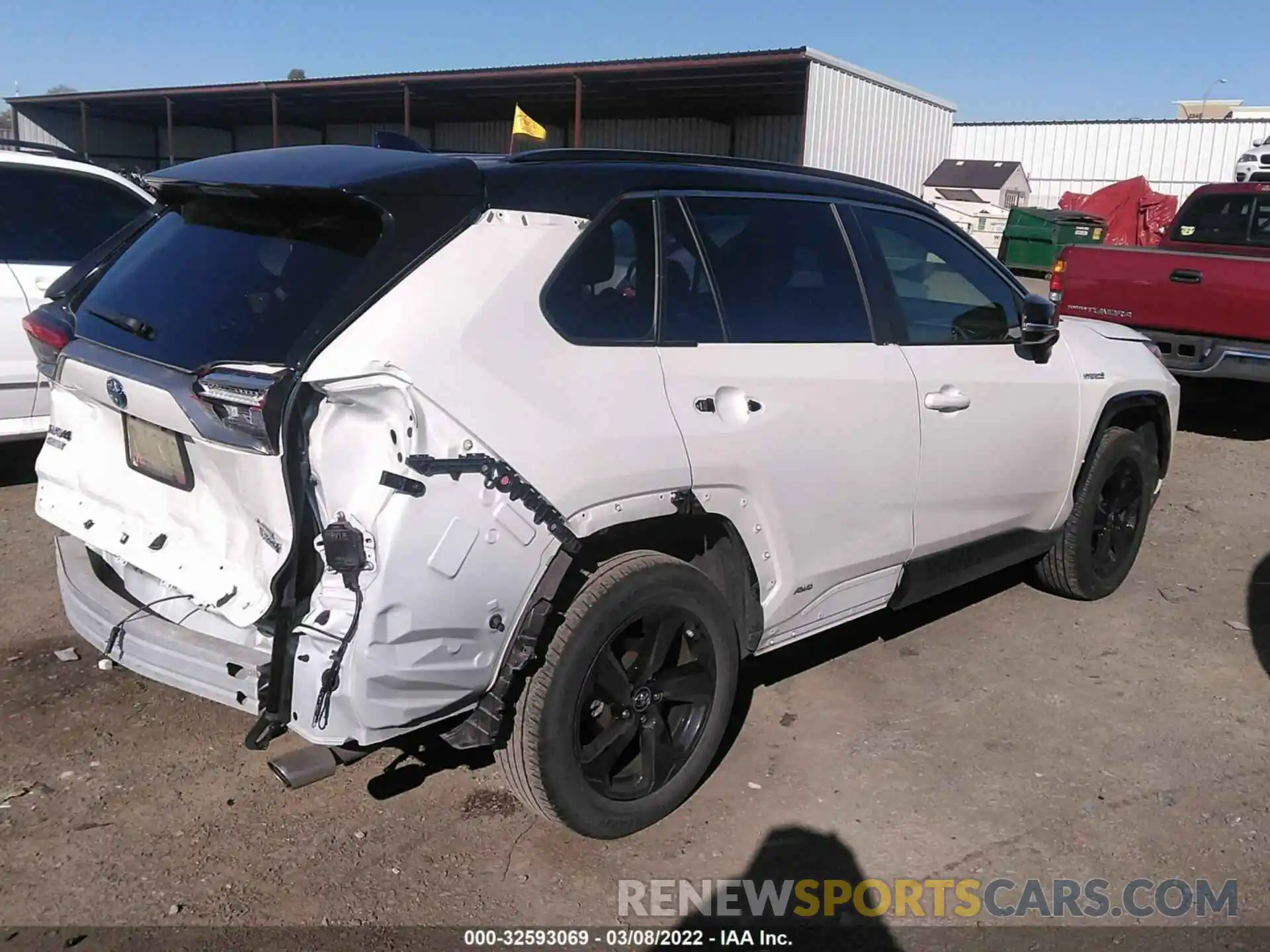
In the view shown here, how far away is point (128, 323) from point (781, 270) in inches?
77.1

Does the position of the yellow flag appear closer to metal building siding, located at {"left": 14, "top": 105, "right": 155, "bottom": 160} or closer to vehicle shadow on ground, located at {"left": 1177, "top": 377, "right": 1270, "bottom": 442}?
vehicle shadow on ground, located at {"left": 1177, "top": 377, "right": 1270, "bottom": 442}

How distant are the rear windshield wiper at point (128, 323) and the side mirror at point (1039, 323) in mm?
3197

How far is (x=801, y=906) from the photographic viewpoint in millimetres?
2994

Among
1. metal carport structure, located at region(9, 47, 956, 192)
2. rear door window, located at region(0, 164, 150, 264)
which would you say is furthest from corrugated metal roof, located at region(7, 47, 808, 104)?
rear door window, located at region(0, 164, 150, 264)

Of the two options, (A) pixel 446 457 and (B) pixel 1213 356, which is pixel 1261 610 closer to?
(B) pixel 1213 356

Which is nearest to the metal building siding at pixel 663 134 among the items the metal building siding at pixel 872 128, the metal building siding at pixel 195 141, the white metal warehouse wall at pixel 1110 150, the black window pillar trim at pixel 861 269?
the metal building siding at pixel 872 128

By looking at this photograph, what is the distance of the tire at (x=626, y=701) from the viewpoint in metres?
2.84

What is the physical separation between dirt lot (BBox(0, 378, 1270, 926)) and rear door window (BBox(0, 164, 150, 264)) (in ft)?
7.54

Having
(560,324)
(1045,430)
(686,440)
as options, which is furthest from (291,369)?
(1045,430)

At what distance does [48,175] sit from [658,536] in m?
5.17

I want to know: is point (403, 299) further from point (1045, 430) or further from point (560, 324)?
point (1045, 430)

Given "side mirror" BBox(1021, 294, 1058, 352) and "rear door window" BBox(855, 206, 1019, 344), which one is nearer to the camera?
"rear door window" BBox(855, 206, 1019, 344)

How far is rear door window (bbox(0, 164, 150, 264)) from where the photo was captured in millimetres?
6137

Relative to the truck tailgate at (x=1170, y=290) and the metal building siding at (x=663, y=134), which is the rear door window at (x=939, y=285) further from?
the metal building siding at (x=663, y=134)
